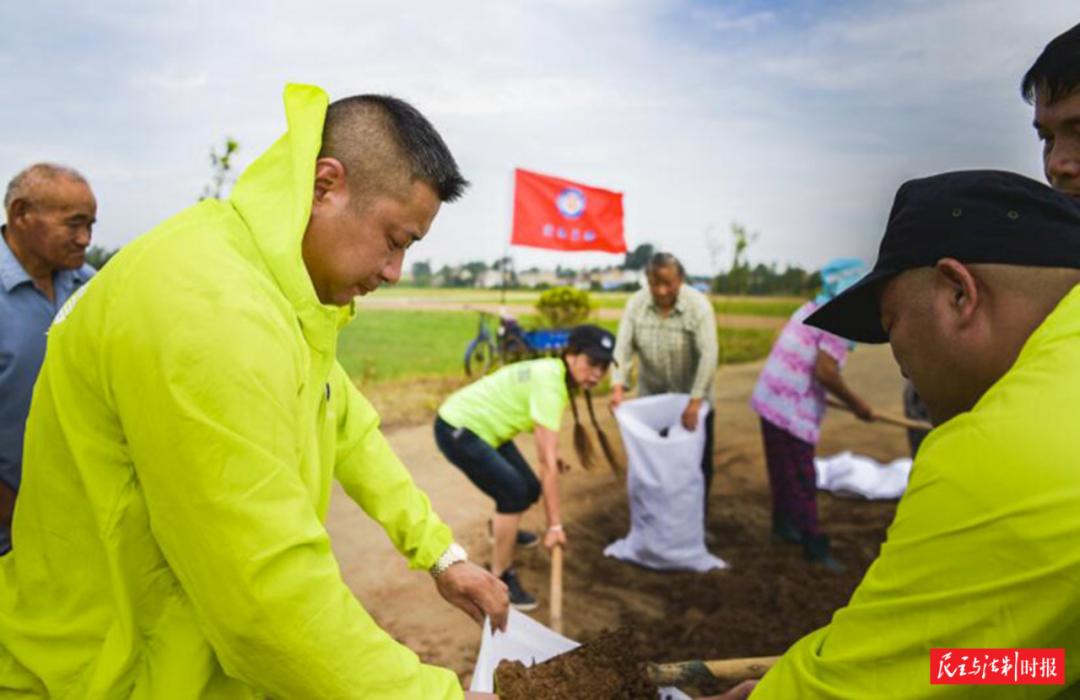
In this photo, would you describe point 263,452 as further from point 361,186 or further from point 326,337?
point 361,186

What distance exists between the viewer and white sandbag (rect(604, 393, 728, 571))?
4.31 metres

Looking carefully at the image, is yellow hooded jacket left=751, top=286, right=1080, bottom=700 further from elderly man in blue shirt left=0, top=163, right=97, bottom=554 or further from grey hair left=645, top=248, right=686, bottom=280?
grey hair left=645, top=248, right=686, bottom=280

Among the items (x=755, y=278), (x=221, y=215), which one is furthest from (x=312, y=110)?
(x=755, y=278)

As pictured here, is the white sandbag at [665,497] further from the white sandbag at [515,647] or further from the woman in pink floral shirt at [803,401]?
the white sandbag at [515,647]

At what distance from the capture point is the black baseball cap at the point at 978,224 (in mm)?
1096

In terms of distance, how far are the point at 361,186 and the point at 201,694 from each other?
3.01 feet

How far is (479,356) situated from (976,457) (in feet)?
35.4

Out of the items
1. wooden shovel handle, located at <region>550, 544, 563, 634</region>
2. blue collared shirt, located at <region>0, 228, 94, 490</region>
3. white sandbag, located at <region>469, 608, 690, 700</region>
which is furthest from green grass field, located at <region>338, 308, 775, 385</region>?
white sandbag, located at <region>469, 608, 690, 700</region>

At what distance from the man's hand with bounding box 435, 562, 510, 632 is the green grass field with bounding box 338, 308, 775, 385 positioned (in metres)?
8.17

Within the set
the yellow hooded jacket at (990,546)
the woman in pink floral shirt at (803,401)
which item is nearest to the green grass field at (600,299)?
the woman in pink floral shirt at (803,401)

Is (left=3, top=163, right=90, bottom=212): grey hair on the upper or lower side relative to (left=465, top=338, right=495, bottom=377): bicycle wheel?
upper

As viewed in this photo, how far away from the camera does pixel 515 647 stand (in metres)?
2.09

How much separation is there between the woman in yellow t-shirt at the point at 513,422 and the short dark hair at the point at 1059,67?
2.51m

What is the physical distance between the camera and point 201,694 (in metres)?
1.23
